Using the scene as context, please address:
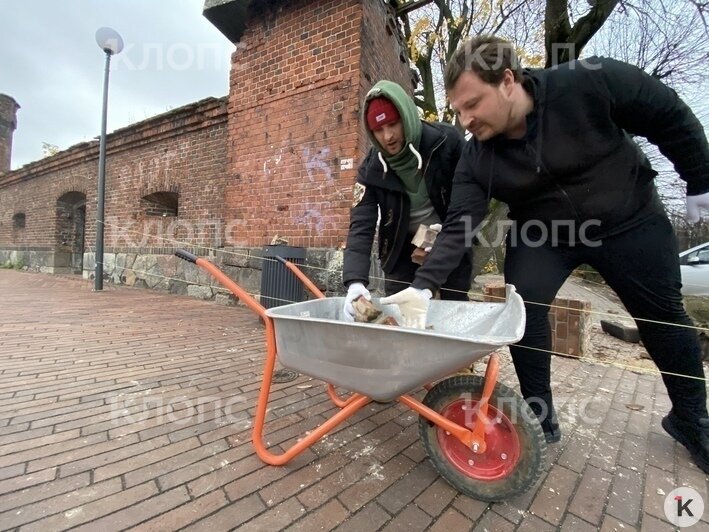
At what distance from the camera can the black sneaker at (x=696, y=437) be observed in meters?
1.48

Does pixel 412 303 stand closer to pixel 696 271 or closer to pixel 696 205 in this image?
pixel 696 205

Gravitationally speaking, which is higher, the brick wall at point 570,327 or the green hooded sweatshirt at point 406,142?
the green hooded sweatshirt at point 406,142

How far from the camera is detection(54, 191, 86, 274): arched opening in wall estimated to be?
8.77 meters

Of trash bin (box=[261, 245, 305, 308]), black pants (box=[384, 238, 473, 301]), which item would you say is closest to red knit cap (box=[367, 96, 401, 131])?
black pants (box=[384, 238, 473, 301])

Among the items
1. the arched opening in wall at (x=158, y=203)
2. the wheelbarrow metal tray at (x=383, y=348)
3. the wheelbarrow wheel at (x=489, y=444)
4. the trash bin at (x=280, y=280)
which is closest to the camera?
the wheelbarrow metal tray at (x=383, y=348)

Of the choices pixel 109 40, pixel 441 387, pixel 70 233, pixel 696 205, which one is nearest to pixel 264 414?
pixel 441 387

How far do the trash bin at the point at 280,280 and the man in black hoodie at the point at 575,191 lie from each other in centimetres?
250

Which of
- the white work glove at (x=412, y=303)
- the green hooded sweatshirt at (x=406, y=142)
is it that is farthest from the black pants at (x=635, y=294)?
the green hooded sweatshirt at (x=406, y=142)

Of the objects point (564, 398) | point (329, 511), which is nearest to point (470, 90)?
point (329, 511)

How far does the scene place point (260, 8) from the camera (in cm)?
481

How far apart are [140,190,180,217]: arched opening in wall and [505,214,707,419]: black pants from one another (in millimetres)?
6552

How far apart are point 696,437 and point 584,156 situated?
1.31 metres

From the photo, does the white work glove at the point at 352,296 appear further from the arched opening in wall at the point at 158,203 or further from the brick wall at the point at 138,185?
the arched opening in wall at the point at 158,203

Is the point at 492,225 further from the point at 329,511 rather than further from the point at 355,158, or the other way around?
the point at 329,511
